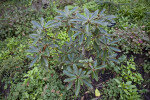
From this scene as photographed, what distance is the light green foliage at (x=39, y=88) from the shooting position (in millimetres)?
2372

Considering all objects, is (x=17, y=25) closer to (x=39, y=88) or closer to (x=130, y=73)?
(x=39, y=88)

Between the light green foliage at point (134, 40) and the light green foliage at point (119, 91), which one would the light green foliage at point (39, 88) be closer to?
the light green foliage at point (119, 91)

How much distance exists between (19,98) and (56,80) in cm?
93

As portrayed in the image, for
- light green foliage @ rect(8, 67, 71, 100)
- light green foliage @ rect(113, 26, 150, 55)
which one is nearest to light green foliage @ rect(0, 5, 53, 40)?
light green foliage @ rect(8, 67, 71, 100)

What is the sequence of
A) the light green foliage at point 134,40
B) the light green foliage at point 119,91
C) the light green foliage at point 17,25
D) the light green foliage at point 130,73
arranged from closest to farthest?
the light green foliage at point 119,91 → the light green foliage at point 130,73 → the light green foliage at point 134,40 → the light green foliage at point 17,25

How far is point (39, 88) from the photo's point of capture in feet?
8.14

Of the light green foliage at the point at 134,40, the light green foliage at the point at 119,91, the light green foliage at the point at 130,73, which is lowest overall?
the light green foliage at the point at 119,91

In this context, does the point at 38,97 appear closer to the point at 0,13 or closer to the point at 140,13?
the point at 140,13

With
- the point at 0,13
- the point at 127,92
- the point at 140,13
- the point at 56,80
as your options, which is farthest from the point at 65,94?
the point at 0,13

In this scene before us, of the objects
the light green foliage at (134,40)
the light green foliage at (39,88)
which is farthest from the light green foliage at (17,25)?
the light green foliage at (134,40)

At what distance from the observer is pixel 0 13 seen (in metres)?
4.71

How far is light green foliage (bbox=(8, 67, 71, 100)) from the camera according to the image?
237 cm

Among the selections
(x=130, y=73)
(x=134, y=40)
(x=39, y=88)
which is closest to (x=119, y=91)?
(x=130, y=73)

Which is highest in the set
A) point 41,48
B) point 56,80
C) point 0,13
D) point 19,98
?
point 0,13
